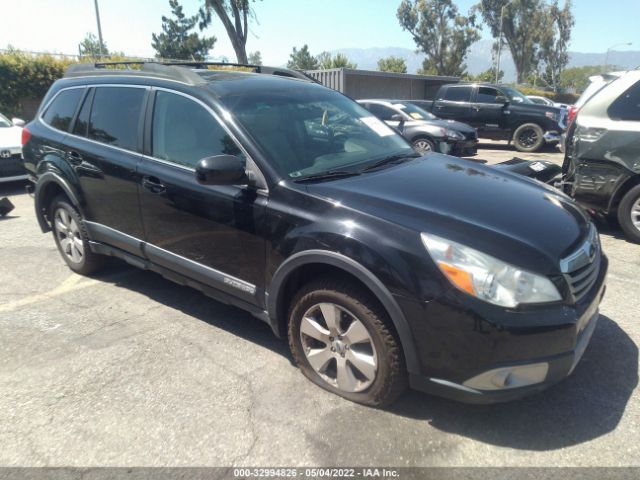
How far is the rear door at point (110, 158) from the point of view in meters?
3.71

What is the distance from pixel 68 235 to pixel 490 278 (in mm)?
4028

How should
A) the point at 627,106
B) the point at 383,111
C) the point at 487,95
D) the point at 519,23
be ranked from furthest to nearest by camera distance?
the point at 519,23, the point at 487,95, the point at 383,111, the point at 627,106

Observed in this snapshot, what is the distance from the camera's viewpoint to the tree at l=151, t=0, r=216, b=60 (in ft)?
169

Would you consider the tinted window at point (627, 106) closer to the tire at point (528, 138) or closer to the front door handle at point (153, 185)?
the front door handle at point (153, 185)

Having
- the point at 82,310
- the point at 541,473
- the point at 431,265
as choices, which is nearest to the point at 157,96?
the point at 82,310

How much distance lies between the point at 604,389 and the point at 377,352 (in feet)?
4.52

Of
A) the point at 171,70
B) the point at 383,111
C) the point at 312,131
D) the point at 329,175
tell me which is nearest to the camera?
the point at 329,175

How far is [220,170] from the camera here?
2771mm

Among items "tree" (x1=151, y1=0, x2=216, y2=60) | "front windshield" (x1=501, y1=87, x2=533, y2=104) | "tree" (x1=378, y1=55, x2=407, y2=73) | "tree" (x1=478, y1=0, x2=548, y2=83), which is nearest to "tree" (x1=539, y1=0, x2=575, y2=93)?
"tree" (x1=478, y1=0, x2=548, y2=83)

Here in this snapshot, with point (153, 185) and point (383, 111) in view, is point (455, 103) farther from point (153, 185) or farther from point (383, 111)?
point (153, 185)

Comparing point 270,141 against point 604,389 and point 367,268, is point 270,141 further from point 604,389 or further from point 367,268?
point 604,389

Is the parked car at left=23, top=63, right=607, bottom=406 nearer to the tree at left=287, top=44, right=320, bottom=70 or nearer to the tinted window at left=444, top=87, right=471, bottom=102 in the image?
the tinted window at left=444, top=87, right=471, bottom=102

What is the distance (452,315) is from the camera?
2.22 meters

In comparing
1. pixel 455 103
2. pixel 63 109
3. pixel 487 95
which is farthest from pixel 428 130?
pixel 63 109
